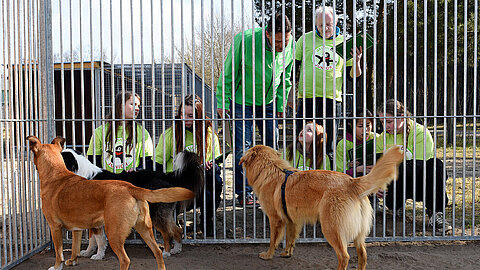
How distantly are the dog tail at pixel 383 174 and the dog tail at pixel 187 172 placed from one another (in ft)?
5.35

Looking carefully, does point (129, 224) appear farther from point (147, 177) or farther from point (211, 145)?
point (211, 145)

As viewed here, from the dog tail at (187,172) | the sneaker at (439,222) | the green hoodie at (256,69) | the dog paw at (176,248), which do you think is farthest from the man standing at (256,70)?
the sneaker at (439,222)

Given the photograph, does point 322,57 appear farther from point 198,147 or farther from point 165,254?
point 165,254

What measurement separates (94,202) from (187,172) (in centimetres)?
106

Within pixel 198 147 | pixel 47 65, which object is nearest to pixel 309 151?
pixel 198 147

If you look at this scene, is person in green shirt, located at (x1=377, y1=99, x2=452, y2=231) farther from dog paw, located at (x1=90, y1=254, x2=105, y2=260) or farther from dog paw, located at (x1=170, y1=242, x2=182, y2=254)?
dog paw, located at (x1=90, y1=254, x2=105, y2=260)

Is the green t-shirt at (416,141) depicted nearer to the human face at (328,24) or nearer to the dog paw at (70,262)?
the human face at (328,24)

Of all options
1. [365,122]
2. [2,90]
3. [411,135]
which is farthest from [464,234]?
[2,90]

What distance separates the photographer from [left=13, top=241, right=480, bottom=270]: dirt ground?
14.6ft

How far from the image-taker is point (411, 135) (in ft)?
17.7

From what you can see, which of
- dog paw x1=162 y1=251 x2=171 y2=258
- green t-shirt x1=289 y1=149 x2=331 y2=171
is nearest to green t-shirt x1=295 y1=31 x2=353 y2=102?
green t-shirt x1=289 y1=149 x2=331 y2=171

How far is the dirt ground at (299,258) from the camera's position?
14.6ft

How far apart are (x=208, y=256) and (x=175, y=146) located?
4.36ft

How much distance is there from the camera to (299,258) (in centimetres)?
469
